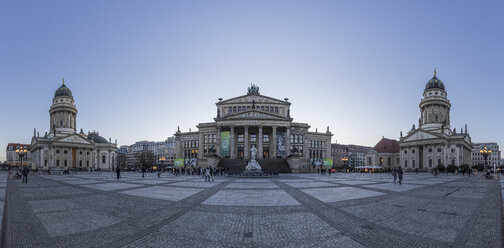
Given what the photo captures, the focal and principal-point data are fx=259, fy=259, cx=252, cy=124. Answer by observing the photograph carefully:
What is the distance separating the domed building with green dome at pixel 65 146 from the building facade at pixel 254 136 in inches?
1245

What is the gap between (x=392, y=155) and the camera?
98562mm

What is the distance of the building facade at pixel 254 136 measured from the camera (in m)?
58.9

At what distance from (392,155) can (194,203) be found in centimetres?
10352

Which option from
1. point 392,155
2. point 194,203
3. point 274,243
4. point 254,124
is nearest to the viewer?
point 274,243

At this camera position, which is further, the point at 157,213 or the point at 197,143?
the point at 197,143

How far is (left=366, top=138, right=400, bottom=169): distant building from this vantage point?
322 feet

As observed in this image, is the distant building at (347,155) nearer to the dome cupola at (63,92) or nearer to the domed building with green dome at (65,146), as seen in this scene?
the domed building with green dome at (65,146)

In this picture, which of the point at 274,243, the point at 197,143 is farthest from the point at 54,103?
the point at 274,243

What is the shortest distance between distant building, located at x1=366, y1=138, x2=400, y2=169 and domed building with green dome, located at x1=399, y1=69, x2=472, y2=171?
55.5 feet

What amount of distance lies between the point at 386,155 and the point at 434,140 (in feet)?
89.9

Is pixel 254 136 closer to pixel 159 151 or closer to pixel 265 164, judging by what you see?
pixel 265 164

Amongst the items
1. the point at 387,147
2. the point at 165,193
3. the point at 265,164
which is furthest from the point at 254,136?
the point at 165,193

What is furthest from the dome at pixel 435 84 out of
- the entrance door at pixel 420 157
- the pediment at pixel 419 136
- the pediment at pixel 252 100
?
the pediment at pixel 252 100

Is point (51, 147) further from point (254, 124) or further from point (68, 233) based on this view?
point (68, 233)
